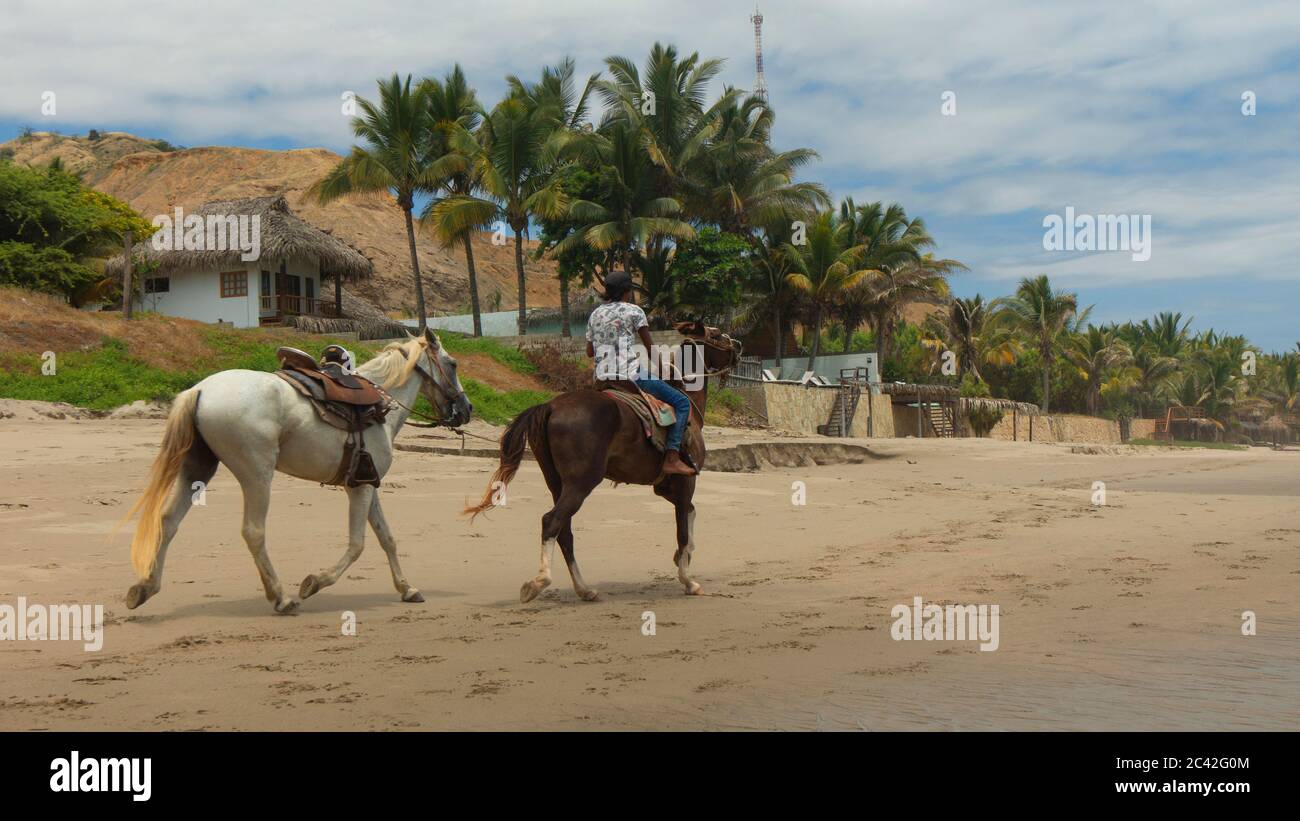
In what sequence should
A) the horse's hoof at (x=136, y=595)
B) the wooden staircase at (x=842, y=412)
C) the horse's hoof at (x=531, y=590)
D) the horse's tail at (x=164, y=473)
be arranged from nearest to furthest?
the horse's hoof at (x=136, y=595) → the horse's tail at (x=164, y=473) → the horse's hoof at (x=531, y=590) → the wooden staircase at (x=842, y=412)

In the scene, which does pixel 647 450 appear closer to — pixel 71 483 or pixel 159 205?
pixel 71 483

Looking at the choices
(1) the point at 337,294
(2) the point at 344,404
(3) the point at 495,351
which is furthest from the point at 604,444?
(1) the point at 337,294

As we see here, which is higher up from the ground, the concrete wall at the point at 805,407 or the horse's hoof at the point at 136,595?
the concrete wall at the point at 805,407

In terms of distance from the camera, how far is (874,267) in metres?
47.9

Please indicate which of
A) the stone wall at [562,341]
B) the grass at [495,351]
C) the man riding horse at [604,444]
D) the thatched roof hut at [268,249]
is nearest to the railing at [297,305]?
the thatched roof hut at [268,249]

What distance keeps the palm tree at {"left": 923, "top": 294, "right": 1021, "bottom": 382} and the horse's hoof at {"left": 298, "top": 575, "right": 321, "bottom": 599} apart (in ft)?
170

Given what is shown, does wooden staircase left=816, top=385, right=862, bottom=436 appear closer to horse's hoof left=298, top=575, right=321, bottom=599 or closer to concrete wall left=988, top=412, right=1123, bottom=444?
concrete wall left=988, top=412, right=1123, bottom=444

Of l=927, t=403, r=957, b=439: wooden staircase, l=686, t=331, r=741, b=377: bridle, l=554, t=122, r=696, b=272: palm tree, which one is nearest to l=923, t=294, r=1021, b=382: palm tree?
l=927, t=403, r=957, b=439: wooden staircase

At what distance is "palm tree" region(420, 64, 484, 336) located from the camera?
36.8 meters

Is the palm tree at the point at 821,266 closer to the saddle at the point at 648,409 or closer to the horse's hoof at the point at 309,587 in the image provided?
the saddle at the point at 648,409

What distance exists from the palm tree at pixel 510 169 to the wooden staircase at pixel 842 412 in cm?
1202

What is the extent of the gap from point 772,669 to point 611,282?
12.8ft

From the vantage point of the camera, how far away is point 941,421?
43875 mm

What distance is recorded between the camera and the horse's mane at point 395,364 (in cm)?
832
